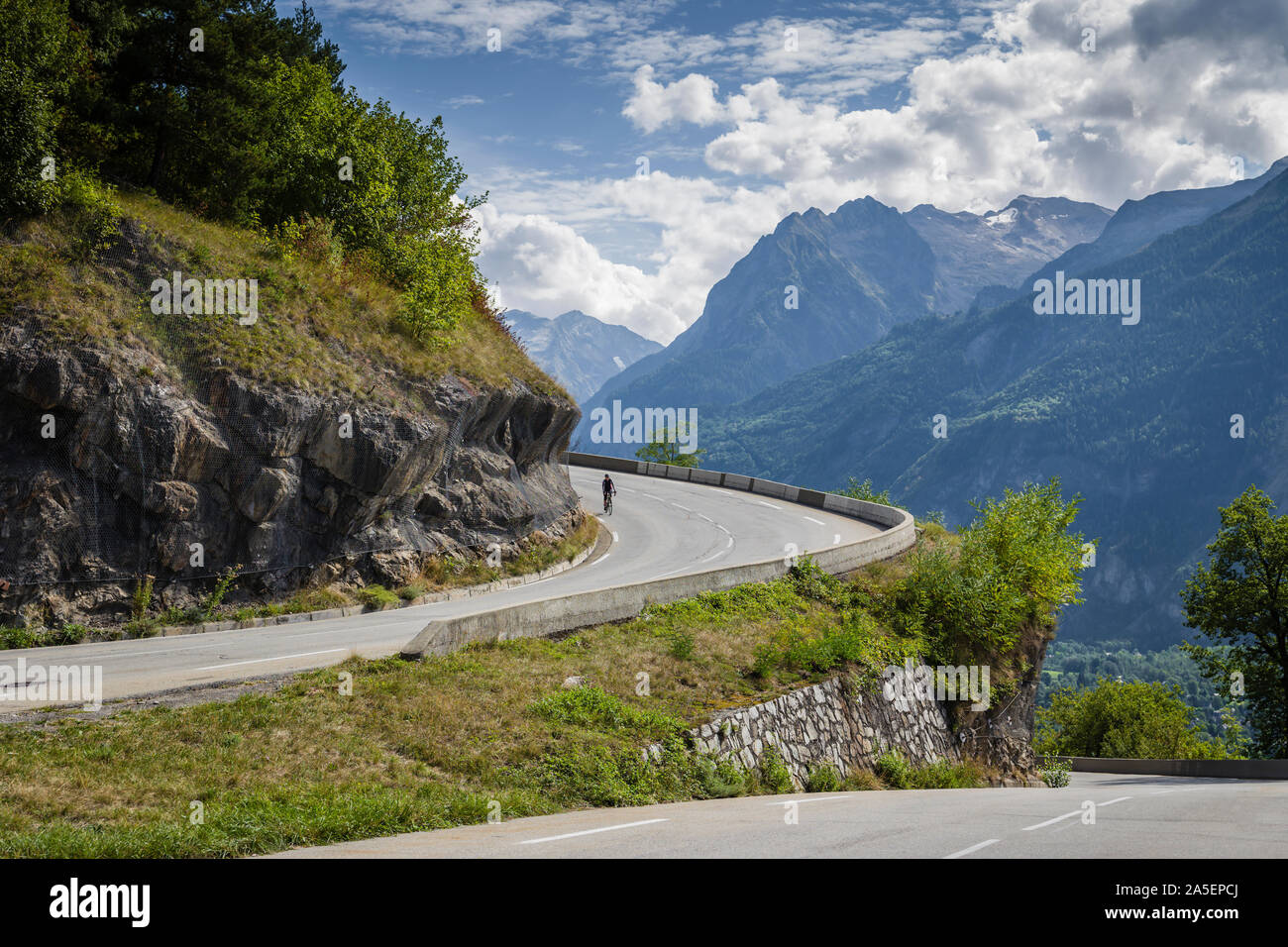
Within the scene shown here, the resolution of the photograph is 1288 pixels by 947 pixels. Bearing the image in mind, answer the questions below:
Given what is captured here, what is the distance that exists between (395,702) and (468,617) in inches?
152

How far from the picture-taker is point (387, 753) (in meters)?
12.4

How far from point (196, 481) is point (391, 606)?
6.31m

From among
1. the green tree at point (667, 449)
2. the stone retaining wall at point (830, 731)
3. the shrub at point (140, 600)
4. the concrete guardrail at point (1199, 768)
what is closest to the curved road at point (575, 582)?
the shrub at point (140, 600)

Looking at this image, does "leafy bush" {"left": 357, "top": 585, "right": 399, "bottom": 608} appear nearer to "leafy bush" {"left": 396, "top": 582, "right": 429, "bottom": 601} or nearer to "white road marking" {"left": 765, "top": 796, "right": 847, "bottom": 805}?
"leafy bush" {"left": 396, "top": 582, "right": 429, "bottom": 601}

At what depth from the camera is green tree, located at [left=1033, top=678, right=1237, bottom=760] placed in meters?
53.8

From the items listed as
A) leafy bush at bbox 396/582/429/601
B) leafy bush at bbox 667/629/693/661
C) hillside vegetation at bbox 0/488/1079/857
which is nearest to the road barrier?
hillside vegetation at bbox 0/488/1079/857

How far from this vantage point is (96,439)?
20.7 m

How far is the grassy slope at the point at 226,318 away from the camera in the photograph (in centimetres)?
2156

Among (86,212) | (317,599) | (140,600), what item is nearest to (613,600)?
(317,599)

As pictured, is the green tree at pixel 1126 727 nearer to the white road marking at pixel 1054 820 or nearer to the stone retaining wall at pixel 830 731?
the stone retaining wall at pixel 830 731

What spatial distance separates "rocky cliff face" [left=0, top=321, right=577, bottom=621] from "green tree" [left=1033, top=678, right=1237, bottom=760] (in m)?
40.9

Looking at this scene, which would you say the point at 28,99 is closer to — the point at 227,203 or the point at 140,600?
the point at 227,203
